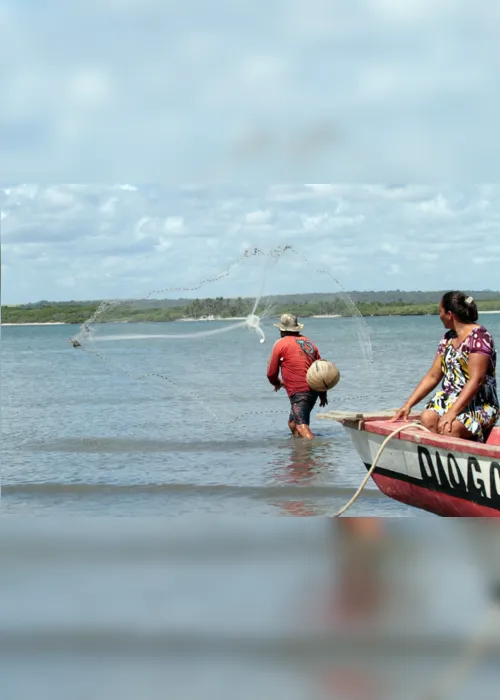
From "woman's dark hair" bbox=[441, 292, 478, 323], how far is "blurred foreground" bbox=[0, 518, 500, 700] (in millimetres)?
1193

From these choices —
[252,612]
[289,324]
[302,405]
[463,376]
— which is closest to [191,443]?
[302,405]

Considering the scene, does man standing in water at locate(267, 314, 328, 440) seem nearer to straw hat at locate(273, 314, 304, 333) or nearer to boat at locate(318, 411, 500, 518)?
straw hat at locate(273, 314, 304, 333)

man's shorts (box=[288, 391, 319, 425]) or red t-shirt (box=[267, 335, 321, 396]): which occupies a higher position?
red t-shirt (box=[267, 335, 321, 396])

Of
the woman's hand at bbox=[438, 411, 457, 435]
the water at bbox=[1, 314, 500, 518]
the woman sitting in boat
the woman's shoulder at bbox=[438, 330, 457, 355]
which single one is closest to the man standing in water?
the water at bbox=[1, 314, 500, 518]

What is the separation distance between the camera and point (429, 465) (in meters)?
5.88

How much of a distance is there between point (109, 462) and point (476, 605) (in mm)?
6912

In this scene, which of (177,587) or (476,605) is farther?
(177,587)

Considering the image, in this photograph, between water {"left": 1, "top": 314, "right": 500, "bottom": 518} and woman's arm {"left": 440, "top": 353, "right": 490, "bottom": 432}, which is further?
water {"left": 1, "top": 314, "right": 500, "bottom": 518}

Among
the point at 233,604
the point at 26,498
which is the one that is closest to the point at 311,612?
the point at 233,604

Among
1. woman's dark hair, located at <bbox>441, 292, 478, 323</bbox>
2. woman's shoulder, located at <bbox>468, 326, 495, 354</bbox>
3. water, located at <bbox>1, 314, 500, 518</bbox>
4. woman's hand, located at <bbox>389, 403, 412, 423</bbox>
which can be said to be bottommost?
water, located at <bbox>1, 314, 500, 518</bbox>

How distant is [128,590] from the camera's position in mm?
4586

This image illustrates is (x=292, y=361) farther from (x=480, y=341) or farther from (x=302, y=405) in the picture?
(x=480, y=341)

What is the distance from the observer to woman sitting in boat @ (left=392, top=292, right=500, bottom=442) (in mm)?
5750

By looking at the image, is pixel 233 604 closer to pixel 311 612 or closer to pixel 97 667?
pixel 311 612
